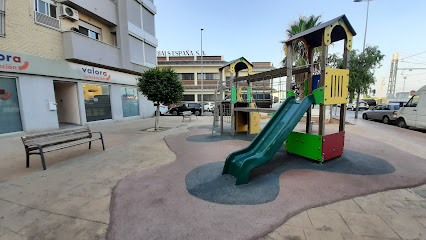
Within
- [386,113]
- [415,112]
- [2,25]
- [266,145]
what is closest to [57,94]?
[2,25]

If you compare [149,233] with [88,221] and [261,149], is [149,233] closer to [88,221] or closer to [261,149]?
[88,221]

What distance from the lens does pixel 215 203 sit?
114 inches

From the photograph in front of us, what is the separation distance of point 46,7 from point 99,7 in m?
3.37

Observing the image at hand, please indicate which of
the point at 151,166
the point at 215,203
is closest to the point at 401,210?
the point at 215,203

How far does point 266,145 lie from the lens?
13.2 ft

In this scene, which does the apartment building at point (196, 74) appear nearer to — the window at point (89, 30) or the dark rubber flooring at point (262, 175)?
the window at point (89, 30)

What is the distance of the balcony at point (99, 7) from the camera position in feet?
36.5

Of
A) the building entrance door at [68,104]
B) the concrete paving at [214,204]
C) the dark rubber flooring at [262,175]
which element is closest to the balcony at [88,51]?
the building entrance door at [68,104]

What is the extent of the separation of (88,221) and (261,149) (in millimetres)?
3188

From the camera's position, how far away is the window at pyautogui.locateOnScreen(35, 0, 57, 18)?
957cm

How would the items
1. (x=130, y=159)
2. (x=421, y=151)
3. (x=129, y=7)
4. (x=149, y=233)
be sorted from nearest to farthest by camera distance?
(x=149, y=233)
(x=130, y=159)
(x=421, y=151)
(x=129, y=7)

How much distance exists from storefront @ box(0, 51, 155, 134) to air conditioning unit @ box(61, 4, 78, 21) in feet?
8.49

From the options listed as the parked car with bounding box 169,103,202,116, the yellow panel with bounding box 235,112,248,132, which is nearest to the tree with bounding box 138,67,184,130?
the yellow panel with bounding box 235,112,248,132

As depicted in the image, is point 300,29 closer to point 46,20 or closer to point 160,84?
point 160,84
